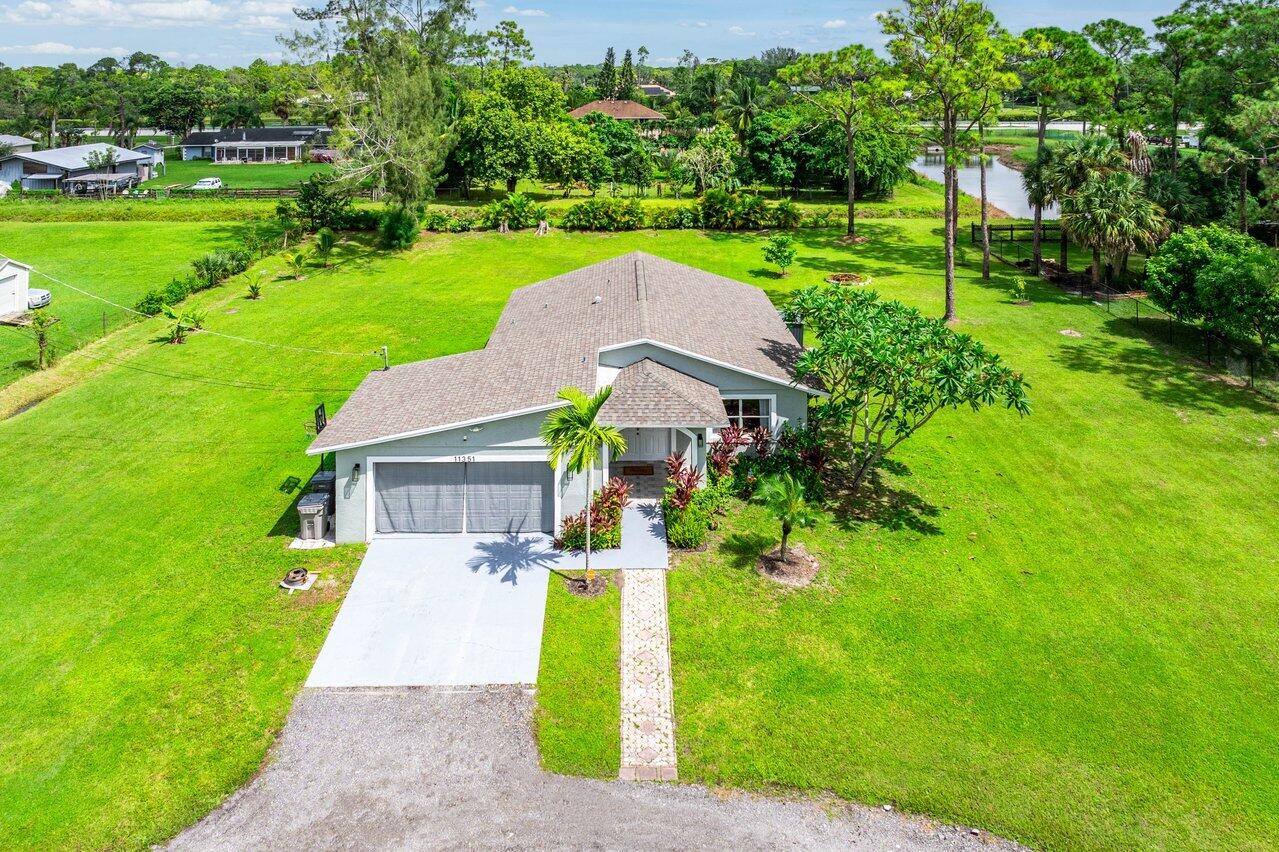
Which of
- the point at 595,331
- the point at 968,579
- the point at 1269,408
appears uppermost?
the point at 595,331

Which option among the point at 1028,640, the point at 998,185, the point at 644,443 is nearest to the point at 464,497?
the point at 644,443

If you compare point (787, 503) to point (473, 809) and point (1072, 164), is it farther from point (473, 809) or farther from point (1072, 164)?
point (1072, 164)

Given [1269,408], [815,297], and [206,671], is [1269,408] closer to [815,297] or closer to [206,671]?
[815,297]

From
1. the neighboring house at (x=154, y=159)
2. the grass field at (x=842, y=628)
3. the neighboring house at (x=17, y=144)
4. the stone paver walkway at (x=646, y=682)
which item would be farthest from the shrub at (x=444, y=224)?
the neighboring house at (x=17, y=144)

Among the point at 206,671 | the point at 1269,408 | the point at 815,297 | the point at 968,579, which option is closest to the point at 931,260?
the point at 1269,408

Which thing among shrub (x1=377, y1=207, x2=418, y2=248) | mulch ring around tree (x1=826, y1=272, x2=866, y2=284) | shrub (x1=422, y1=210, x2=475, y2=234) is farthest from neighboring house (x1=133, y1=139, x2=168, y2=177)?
mulch ring around tree (x1=826, y1=272, x2=866, y2=284)

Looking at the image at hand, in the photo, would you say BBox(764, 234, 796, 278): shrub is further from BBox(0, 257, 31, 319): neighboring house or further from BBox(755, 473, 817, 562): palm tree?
BBox(0, 257, 31, 319): neighboring house
